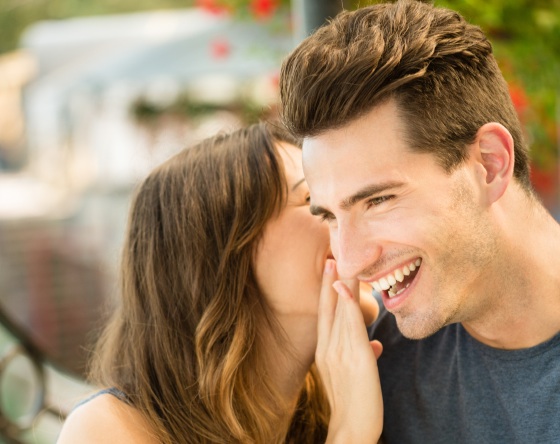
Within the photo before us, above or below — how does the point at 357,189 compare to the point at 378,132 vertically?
below

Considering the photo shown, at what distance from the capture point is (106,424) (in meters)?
2.02

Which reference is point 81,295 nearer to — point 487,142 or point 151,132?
point 151,132

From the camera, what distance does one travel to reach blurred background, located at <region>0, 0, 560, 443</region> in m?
3.04

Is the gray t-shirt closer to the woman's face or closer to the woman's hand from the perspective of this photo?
the woman's hand

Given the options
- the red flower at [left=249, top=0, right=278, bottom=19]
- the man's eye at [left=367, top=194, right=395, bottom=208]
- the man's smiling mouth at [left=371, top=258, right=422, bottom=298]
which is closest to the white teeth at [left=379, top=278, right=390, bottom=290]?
the man's smiling mouth at [left=371, top=258, right=422, bottom=298]

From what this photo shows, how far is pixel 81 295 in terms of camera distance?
581 cm

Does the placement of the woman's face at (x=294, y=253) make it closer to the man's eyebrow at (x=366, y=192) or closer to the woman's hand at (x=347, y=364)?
the woman's hand at (x=347, y=364)

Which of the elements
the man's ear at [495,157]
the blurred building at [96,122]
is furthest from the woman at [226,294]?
the blurred building at [96,122]

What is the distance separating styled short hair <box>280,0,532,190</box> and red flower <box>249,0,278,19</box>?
186cm

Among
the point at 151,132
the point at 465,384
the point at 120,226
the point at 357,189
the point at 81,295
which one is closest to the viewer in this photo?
the point at 357,189

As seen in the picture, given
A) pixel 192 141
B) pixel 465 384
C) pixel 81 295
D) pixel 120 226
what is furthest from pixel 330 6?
pixel 120 226

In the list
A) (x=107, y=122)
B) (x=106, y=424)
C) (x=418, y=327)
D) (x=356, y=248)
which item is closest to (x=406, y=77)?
(x=356, y=248)

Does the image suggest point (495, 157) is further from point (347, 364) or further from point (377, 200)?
point (347, 364)

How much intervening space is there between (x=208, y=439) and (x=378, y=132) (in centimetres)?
96
